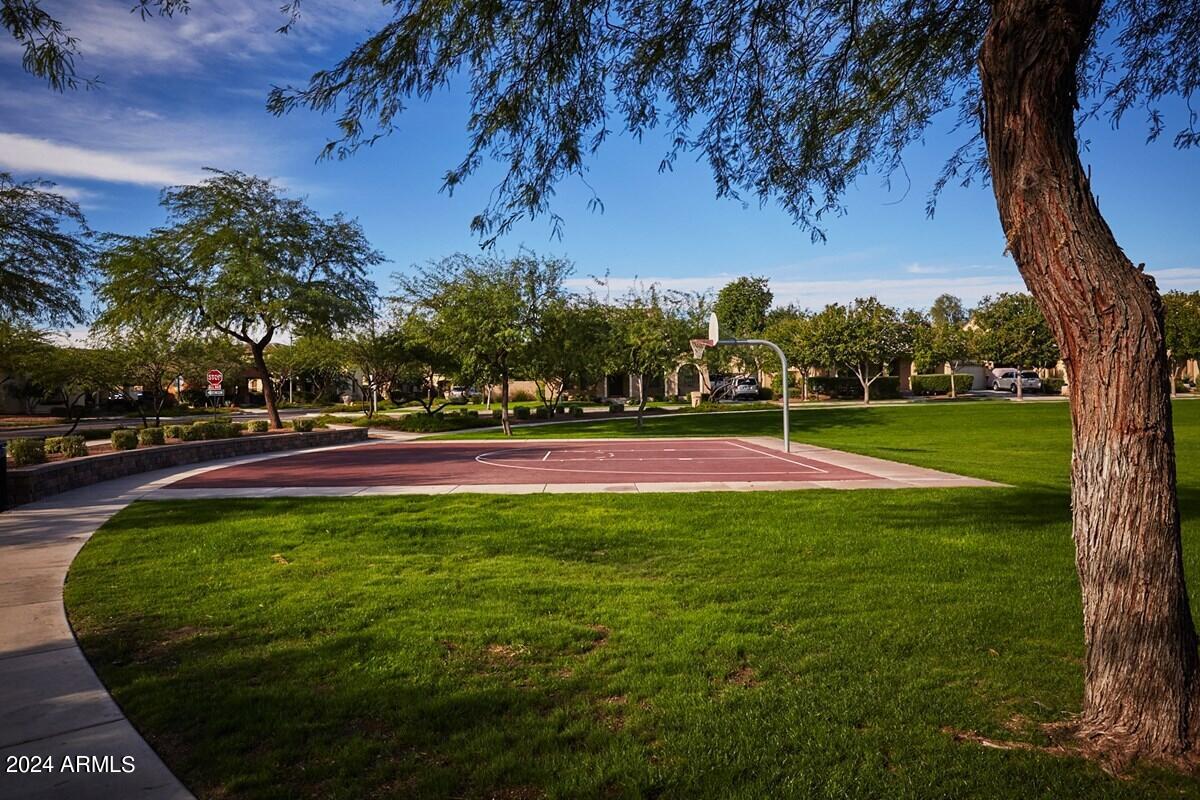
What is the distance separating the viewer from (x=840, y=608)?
6000 millimetres

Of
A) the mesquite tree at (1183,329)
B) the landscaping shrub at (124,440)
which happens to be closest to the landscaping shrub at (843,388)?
the mesquite tree at (1183,329)

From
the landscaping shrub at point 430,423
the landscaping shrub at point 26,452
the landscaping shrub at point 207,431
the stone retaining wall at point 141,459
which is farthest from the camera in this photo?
the landscaping shrub at point 430,423

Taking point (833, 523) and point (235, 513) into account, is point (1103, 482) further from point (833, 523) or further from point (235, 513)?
point (235, 513)

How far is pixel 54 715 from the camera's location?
4.24 m

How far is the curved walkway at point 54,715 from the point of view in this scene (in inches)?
137

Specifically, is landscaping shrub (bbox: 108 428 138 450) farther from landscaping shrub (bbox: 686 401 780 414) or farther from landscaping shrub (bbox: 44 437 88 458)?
landscaping shrub (bbox: 686 401 780 414)

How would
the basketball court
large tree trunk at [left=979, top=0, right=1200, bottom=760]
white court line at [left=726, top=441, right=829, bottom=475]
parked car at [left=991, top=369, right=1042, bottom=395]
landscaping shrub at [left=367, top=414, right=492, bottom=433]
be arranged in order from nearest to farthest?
large tree trunk at [left=979, top=0, right=1200, bottom=760] < the basketball court < white court line at [left=726, top=441, right=829, bottom=475] < landscaping shrub at [left=367, top=414, right=492, bottom=433] < parked car at [left=991, top=369, right=1042, bottom=395]

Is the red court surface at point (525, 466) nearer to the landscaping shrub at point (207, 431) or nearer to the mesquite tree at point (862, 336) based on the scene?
the landscaping shrub at point (207, 431)

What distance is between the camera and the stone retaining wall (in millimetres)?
13125

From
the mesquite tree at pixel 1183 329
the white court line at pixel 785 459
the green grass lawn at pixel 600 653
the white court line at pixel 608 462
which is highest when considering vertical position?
the mesquite tree at pixel 1183 329

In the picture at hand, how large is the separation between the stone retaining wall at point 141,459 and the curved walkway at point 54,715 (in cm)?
616

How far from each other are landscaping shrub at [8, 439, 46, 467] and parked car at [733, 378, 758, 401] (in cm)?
4934

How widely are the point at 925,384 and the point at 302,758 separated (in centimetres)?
6992

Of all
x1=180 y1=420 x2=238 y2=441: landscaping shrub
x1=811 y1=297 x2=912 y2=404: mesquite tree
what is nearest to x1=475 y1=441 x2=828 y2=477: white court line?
x1=180 y1=420 x2=238 y2=441: landscaping shrub
